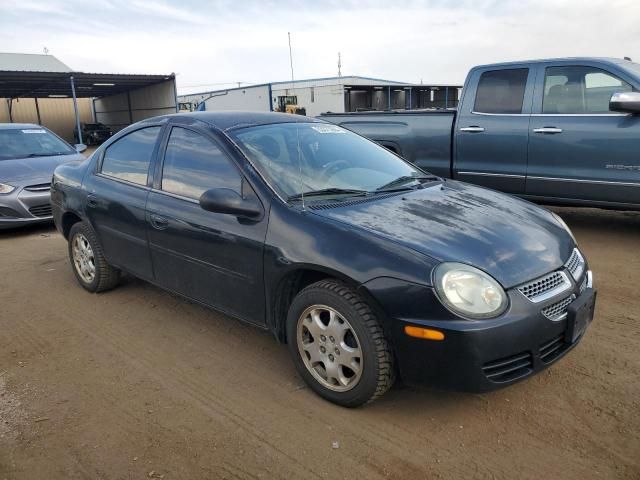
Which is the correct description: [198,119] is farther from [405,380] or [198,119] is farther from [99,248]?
[405,380]

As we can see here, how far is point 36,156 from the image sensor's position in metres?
8.09

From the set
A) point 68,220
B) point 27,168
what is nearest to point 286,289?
point 68,220

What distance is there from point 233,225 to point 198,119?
3.25 ft

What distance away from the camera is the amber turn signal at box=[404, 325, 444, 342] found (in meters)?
2.37

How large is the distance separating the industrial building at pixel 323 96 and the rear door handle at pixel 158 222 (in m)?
30.2

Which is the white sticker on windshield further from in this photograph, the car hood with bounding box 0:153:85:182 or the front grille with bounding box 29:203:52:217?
the car hood with bounding box 0:153:85:182

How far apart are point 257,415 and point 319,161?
168 centimetres

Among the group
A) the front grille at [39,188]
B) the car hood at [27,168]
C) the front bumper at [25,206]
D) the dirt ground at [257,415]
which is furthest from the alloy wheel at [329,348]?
the car hood at [27,168]

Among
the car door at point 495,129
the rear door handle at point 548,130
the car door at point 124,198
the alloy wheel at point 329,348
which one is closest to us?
the alloy wheel at point 329,348

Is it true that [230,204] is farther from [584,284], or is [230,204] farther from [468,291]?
[584,284]

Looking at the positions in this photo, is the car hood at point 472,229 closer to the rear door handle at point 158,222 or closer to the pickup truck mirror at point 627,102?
the rear door handle at point 158,222

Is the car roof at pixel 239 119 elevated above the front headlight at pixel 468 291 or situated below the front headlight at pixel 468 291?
above

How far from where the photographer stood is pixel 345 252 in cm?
262

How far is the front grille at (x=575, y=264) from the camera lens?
9.27ft
